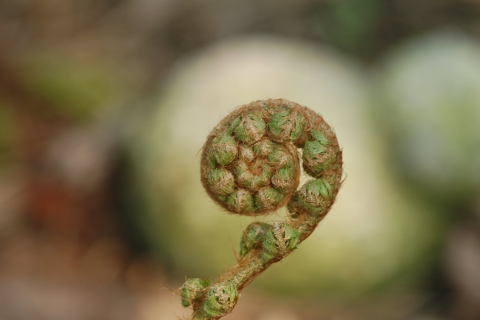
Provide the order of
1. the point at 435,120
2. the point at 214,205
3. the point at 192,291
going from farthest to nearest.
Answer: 1. the point at 435,120
2. the point at 214,205
3. the point at 192,291

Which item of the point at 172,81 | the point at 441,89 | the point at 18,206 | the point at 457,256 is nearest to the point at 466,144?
the point at 441,89

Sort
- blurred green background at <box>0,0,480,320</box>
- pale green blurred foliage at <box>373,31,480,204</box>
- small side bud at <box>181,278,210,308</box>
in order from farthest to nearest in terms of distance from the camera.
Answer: pale green blurred foliage at <box>373,31,480,204</box> < blurred green background at <box>0,0,480,320</box> < small side bud at <box>181,278,210,308</box>

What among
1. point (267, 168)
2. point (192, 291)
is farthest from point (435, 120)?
point (192, 291)

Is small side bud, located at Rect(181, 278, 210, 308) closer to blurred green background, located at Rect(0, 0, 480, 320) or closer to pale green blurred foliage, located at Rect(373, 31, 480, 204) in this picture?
blurred green background, located at Rect(0, 0, 480, 320)

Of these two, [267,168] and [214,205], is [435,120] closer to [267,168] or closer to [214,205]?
[214,205]

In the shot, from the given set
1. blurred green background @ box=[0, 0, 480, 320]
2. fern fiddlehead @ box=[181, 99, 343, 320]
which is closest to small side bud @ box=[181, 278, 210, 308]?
fern fiddlehead @ box=[181, 99, 343, 320]
